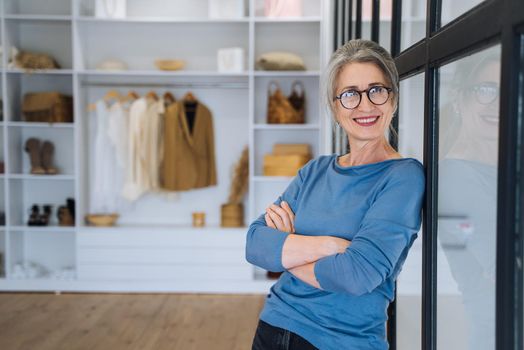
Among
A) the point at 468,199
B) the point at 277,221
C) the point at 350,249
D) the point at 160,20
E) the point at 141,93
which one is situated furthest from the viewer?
the point at 141,93

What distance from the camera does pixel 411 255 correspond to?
159 centimetres

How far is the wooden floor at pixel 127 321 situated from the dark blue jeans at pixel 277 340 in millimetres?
2157

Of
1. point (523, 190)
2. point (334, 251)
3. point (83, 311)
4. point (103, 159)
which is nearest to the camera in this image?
point (523, 190)

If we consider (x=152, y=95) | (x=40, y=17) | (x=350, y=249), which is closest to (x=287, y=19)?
(x=152, y=95)

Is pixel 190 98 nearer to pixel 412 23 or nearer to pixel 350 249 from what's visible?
pixel 412 23

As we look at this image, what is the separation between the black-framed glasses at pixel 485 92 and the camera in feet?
3.09

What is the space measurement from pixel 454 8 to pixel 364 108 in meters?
0.29

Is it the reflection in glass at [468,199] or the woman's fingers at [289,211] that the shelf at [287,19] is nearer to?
the woman's fingers at [289,211]

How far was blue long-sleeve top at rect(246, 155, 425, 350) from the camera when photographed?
3.95ft

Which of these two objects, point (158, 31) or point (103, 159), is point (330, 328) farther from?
point (158, 31)

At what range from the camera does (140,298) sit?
462cm

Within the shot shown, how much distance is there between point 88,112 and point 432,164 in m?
4.23

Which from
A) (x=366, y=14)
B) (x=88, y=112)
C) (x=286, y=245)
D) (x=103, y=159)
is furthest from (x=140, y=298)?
(x=286, y=245)

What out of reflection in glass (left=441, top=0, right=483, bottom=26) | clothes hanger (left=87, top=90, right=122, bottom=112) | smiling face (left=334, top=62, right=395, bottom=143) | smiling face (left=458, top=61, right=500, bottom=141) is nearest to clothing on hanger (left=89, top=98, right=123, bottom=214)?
clothes hanger (left=87, top=90, right=122, bottom=112)
